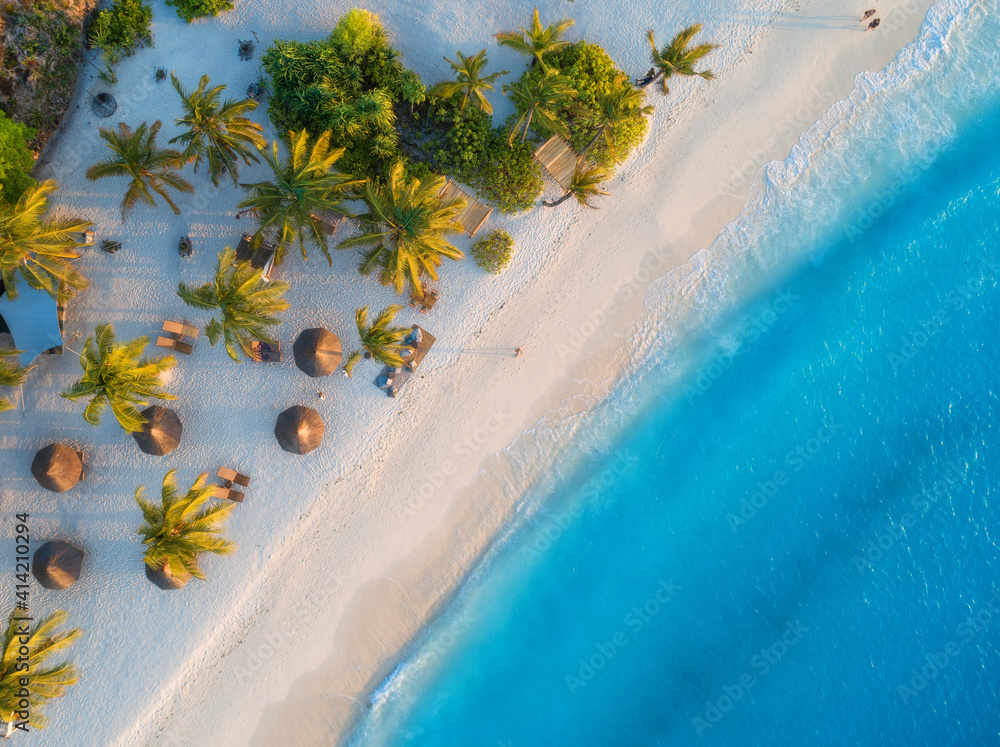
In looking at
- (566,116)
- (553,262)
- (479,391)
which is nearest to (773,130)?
(566,116)

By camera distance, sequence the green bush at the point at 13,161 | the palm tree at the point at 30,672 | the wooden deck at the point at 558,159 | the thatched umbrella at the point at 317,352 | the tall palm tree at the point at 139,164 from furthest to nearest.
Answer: the wooden deck at the point at 558,159
the thatched umbrella at the point at 317,352
the green bush at the point at 13,161
the tall palm tree at the point at 139,164
the palm tree at the point at 30,672

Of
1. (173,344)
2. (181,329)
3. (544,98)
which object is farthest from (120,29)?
(544,98)

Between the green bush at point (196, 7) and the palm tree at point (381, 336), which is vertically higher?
the green bush at point (196, 7)

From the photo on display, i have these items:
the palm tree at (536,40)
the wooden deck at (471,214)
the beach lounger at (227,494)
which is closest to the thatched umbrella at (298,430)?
the beach lounger at (227,494)

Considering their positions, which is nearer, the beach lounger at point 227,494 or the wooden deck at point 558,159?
the wooden deck at point 558,159

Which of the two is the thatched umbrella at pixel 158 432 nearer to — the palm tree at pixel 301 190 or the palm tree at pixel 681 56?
the palm tree at pixel 301 190

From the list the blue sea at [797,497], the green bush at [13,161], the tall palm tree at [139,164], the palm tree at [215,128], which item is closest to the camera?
the palm tree at [215,128]

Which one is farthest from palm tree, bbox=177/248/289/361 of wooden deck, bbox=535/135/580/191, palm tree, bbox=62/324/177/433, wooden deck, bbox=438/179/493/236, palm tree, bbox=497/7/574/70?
palm tree, bbox=497/7/574/70

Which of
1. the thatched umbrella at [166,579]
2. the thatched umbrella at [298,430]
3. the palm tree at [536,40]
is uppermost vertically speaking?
the palm tree at [536,40]
